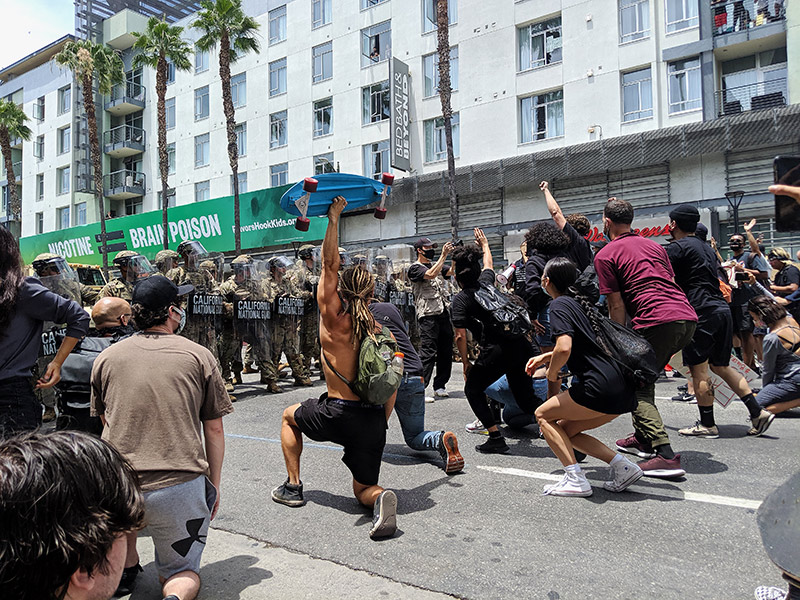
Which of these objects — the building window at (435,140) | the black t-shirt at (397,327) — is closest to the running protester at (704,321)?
the black t-shirt at (397,327)

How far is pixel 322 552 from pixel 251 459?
2328mm

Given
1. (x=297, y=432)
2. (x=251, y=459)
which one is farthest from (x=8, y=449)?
(x=251, y=459)

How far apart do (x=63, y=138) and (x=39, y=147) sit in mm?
2878

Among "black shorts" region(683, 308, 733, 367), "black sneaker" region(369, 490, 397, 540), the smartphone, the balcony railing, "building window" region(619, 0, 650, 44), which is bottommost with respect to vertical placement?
"black sneaker" region(369, 490, 397, 540)

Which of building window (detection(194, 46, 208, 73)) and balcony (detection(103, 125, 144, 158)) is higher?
building window (detection(194, 46, 208, 73))

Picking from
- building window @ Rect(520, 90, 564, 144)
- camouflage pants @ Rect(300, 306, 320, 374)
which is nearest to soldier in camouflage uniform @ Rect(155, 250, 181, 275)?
camouflage pants @ Rect(300, 306, 320, 374)

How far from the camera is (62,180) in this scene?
40.9 metres

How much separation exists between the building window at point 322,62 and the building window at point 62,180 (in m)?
21.5

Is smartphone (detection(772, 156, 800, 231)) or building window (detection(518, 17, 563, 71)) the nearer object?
smartphone (detection(772, 156, 800, 231))

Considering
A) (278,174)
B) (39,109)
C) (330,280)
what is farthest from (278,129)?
(330,280)

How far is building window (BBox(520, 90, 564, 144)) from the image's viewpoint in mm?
21984

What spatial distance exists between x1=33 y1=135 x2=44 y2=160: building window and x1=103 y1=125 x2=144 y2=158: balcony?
7611 millimetres

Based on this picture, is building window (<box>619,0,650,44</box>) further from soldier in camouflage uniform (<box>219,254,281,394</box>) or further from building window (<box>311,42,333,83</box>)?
soldier in camouflage uniform (<box>219,254,281,394</box>)

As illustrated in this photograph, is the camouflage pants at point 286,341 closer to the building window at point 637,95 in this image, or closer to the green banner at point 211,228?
the building window at point 637,95
